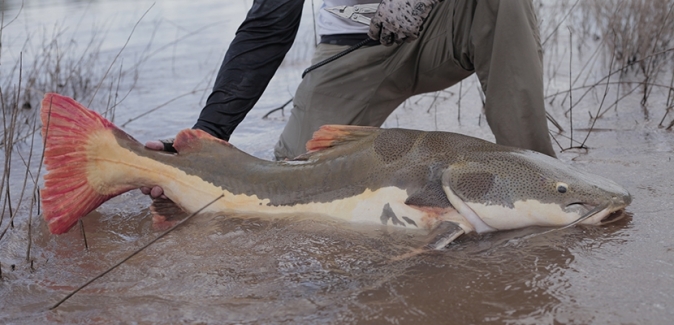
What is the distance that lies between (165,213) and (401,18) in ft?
4.00

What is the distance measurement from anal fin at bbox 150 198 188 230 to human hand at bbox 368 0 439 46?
1.11m

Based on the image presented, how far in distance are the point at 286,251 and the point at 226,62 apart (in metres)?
1.15

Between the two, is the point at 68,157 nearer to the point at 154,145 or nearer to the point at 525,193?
the point at 154,145

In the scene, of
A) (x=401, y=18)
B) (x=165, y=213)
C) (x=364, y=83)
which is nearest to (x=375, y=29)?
(x=401, y=18)

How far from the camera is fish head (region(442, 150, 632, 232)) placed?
2363mm

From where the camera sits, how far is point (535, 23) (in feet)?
9.87

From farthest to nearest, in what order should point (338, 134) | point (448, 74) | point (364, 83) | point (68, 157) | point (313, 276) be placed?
point (364, 83) < point (448, 74) < point (338, 134) < point (68, 157) < point (313, 276)

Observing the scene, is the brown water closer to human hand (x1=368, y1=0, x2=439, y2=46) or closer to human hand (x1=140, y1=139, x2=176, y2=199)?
human hand (x1=140, y1=139, x2=176, y2=199)

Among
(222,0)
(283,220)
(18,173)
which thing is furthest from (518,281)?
(222,0)

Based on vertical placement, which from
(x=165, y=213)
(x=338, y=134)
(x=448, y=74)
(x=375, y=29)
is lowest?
(x=165, y=213)

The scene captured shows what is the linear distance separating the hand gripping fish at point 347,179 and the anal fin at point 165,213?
1.4 inches

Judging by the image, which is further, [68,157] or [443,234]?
[68,157]

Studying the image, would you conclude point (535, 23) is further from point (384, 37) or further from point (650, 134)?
point (650, 134)

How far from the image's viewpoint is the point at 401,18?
2951mm
